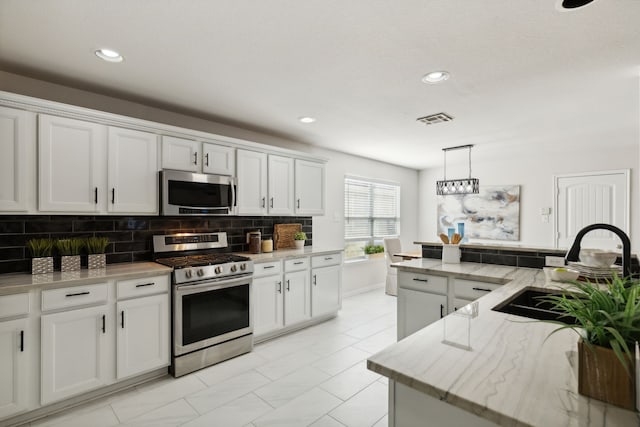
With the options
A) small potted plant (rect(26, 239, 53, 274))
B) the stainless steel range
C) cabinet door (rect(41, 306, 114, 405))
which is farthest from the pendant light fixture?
small potted plant (rect(26, 239, 53, 274))

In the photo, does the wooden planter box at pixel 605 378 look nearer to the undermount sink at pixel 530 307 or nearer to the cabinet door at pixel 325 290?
the undermount sink at pixel 530 307

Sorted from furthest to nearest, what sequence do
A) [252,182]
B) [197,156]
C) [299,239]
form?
1. [299,239]
2. [252,182]
3. [197,156]

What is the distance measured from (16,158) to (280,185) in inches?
92.8

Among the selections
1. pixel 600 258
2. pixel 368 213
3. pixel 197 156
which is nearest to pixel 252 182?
pixel 197 156

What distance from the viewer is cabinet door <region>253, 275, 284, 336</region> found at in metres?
3.32

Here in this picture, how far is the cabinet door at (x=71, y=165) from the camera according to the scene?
2320 millimetres

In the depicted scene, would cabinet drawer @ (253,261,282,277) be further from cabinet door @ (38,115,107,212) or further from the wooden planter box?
the wooden planter box

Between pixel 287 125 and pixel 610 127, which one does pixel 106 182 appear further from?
pixel 610 127

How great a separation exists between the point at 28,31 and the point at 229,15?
124 cm

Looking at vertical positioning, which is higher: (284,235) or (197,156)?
(197,156)

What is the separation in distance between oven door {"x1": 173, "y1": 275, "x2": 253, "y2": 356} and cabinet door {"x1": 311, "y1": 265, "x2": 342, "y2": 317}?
0.94 m

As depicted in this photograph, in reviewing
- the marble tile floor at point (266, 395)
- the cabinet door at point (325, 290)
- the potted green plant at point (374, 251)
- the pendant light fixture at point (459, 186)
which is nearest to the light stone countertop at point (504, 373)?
the marble tile floor at point (266, 395)

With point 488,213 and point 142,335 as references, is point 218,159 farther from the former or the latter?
point 488,213

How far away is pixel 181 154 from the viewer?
3049 millimetres
